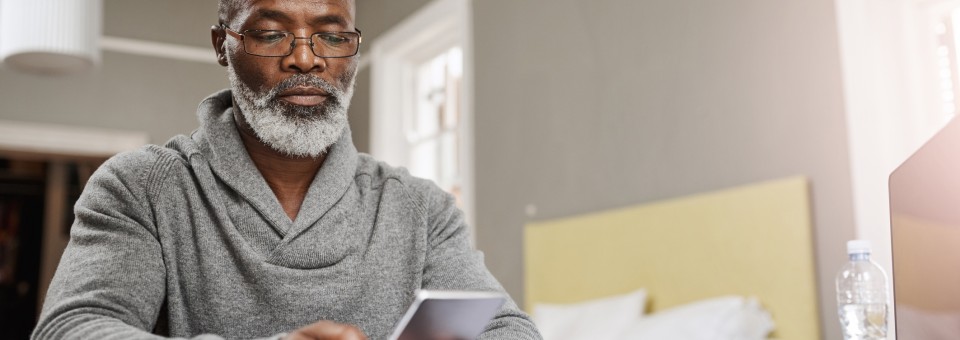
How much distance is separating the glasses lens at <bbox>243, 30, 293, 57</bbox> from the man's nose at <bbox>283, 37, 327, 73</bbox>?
0.01 m

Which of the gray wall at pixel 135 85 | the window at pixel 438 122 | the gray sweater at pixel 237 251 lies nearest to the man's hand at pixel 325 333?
the gray sweater at pixel 237 251

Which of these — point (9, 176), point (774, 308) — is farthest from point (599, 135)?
point (9, 176)

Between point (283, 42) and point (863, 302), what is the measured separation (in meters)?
1.52

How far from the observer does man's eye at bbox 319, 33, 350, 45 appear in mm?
1093

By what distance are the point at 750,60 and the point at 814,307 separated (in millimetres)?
727

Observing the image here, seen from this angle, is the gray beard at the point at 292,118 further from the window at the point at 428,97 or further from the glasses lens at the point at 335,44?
the window at the point at 428,97

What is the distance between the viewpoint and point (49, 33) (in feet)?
9.93

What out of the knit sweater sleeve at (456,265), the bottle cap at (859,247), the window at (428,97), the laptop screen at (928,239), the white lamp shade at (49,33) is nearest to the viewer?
the laptop screen at (928,239)

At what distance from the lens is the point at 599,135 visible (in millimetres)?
3123

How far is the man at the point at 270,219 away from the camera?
3.09 feet

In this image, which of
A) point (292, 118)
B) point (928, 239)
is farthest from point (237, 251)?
point (928, 239)

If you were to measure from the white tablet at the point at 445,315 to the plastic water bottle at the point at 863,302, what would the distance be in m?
1.37

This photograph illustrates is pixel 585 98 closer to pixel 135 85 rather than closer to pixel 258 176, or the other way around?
pixel 258 176

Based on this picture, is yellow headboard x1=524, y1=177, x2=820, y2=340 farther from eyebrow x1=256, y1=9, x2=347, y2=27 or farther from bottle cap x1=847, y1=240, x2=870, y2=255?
eyebrow x1=256, y1=9, x2=347, y2=27
